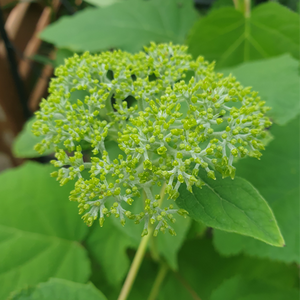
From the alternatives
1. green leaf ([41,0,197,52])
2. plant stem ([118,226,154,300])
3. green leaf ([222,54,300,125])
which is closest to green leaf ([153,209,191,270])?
plant stem ([118,226,154,300])

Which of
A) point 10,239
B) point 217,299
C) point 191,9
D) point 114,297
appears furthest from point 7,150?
point 217,299

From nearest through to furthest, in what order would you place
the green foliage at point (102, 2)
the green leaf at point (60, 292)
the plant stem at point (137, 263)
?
the green leaf at point (60, 292)
the plant stem at point (137, 263)
the green foliage at point (102, 2)

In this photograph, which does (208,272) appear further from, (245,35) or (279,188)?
(245,35)

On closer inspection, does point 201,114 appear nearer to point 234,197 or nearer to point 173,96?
point 173,96

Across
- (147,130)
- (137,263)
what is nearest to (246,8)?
(147,130)

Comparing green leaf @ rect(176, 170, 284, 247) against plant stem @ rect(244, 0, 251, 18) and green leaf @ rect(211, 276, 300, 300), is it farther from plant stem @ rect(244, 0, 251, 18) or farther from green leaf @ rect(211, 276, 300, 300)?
plant stem @ rect(244, 0, 251, 18)

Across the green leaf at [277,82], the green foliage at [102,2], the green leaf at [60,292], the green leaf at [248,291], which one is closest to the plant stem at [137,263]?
the green leaf at [60,292]

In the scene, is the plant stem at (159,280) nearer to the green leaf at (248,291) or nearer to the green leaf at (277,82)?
the green leaf at (248,291)
